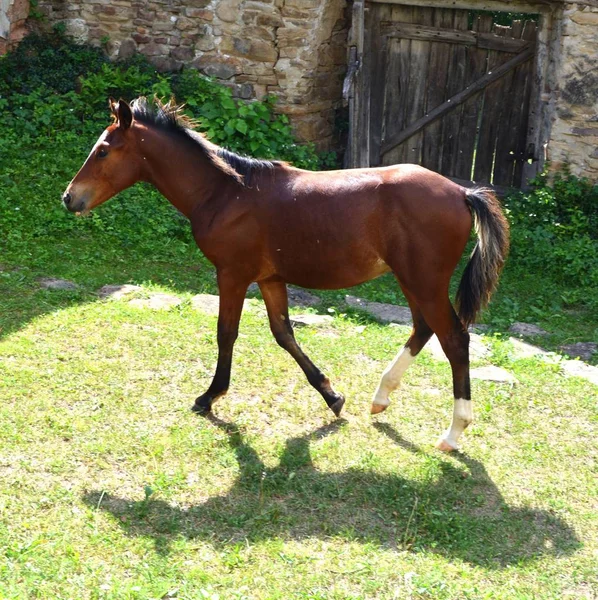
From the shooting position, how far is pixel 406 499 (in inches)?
208

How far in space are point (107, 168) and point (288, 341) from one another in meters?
1.74

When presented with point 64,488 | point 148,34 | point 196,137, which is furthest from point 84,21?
point 64,488

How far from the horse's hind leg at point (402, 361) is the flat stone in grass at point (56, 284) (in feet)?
11.3

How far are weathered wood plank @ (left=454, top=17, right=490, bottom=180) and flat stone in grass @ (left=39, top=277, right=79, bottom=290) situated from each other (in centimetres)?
589

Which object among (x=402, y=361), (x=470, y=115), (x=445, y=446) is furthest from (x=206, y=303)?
(x=470, y=115)

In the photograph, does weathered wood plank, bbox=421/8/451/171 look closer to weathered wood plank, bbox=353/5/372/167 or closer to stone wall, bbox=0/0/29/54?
weathered wood plank, bbox=353/5/372/167

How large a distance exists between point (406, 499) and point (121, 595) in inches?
72.9

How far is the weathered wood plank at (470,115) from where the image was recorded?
11430mm

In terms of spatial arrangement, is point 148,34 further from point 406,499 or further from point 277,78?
point 406,499

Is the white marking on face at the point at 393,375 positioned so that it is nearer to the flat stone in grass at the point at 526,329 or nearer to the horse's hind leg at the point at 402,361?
the horse's hind leg at the point at 402,361

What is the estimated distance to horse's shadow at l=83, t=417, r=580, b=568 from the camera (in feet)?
16.0

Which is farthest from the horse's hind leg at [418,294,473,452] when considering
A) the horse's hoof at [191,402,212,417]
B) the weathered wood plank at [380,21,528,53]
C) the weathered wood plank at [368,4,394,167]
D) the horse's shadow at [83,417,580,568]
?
the weathered wood plank at [380,21,528,53]

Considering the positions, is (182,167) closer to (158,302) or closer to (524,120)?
(158,302)

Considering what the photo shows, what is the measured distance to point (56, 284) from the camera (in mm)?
8227
